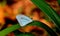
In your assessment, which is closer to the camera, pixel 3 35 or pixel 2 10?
pixel 3 35

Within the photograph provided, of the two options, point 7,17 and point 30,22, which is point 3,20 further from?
point 30,22

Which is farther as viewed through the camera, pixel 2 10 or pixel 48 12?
pixel 2 10

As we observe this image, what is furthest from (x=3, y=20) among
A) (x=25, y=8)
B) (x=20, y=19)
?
(x=20, y=19)

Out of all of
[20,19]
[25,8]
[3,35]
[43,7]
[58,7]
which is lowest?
[3,35]

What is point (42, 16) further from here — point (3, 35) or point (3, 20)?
point (3, 35)

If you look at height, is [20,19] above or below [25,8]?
below

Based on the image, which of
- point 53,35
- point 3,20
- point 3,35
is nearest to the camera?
point 3,35

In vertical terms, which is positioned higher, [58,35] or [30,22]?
[58,35]

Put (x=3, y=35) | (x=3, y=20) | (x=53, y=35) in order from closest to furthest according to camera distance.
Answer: (x=3, y=35), (x=53, y=35), (x=3, y=20)

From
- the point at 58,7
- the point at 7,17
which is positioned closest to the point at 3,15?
the point at 7,17
